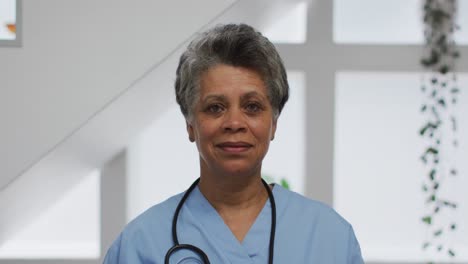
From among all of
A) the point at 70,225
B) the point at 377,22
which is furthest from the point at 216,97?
the point at 70,225

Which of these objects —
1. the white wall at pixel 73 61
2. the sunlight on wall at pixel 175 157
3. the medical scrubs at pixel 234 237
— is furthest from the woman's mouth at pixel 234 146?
the sunlight on wall at pixel 175 157

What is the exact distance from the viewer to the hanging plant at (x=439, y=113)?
2115mm

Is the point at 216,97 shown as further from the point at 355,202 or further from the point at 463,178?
the point at 463,178

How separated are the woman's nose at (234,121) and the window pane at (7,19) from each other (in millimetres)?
1109

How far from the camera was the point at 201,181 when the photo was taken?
3.19ft

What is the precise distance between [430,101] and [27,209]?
1.89 meters

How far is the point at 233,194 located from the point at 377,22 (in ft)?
5.89

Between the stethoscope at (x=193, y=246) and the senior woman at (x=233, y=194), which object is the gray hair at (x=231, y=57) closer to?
the senior woman at (x=233, y=194)

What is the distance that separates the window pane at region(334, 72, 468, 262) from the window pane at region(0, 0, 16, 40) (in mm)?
1496

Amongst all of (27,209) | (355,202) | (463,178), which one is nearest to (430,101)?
(463,178)

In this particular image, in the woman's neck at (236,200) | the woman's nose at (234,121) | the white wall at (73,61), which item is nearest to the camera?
the woman's nose at (234,121)

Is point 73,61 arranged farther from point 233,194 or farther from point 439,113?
point 439,113

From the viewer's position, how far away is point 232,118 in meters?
0.84

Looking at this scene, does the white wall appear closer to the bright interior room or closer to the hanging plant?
the bright interior room
